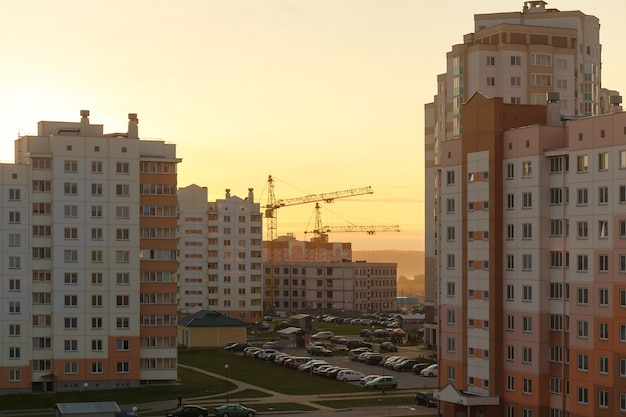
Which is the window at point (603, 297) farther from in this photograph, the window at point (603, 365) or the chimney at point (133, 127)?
the chimney at point (133, 127)

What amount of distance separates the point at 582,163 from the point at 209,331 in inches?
4034

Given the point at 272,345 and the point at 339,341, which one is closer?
the point at 272,345

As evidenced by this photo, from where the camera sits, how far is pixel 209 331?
183375 millimetres

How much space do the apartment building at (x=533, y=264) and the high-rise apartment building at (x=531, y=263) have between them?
9 centimetres

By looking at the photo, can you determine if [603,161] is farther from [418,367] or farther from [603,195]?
[418,367]

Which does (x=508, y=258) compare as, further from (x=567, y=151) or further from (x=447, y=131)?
(x=447, y=131)

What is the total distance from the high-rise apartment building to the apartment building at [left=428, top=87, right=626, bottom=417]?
3.6 inches

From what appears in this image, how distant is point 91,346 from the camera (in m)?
128

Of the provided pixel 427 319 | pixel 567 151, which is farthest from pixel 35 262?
pixel 427 319

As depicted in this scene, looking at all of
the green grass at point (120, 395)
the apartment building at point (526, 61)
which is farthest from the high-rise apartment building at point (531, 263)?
the apartment building at point (526, 61)

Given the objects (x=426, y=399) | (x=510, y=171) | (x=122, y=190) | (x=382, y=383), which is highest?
(x=122, y=190)

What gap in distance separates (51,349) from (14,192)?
18.1m

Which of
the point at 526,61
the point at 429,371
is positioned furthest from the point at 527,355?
the point at 526,61

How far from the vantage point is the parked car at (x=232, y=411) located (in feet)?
356
